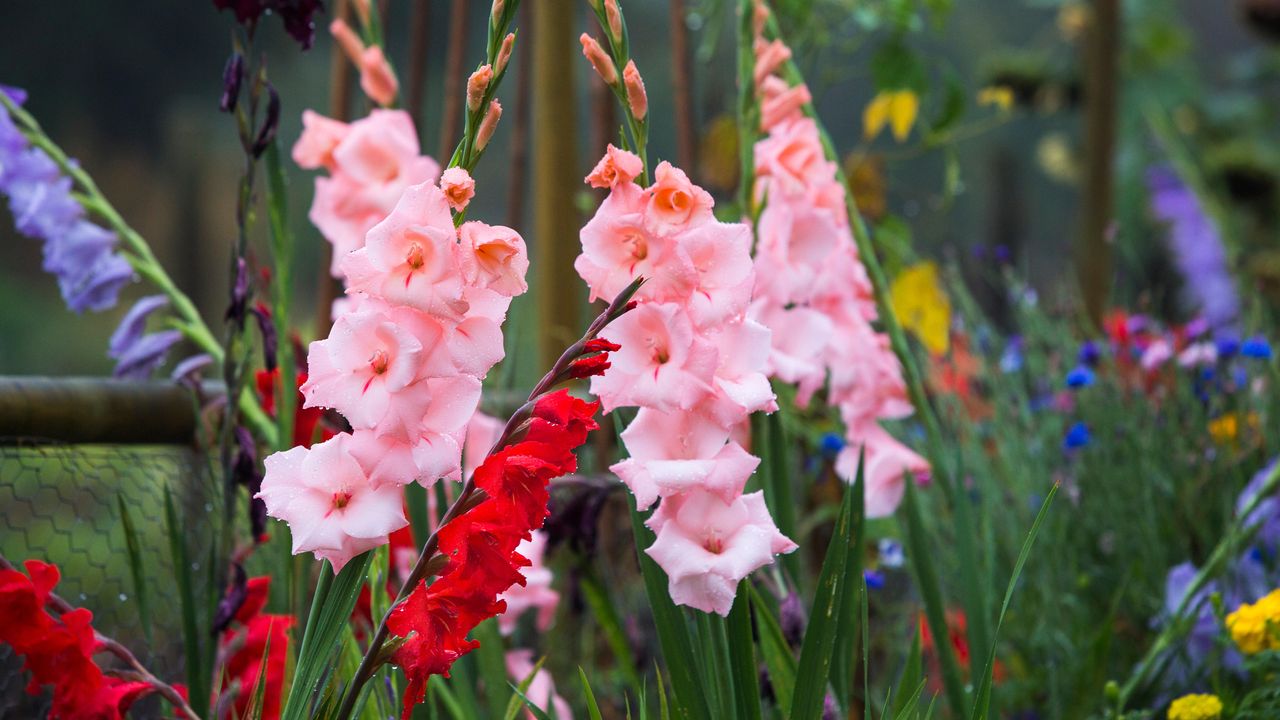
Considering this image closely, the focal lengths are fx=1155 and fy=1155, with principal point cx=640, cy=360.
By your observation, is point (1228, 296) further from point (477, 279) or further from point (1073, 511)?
point (477, 279)

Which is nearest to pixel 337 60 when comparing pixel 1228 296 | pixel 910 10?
pixel 910 10

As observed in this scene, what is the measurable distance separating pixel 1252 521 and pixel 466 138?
0.94 meters

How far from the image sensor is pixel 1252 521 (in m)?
1.12

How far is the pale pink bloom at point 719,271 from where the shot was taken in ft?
1.82

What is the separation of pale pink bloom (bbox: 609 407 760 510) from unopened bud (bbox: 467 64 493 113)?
0.17 m

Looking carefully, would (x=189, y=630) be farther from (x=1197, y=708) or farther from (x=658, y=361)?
(x=1197, y=708)

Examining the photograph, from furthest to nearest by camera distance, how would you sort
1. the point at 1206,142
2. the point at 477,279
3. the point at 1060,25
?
the point at 1206,142 < the point at 1060,25 < the point at 477,279

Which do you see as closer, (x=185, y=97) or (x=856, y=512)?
(x=856, y=512)

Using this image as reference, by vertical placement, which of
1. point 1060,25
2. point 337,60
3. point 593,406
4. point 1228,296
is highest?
point 1060,25

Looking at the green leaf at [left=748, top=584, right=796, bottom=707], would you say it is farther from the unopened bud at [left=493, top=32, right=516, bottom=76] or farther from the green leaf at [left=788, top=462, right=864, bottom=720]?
the unopened bud at [left=493, top=32, right=516, bottom=76]

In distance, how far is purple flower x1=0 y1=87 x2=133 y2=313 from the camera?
92cm

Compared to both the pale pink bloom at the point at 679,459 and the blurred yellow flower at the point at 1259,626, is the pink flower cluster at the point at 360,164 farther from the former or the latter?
the blurred yellow flower at the point at 1259,626

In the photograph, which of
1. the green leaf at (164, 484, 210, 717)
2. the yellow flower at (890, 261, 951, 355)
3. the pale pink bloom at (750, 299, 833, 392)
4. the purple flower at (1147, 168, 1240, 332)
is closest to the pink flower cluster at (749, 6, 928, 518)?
the pale pink bloom at (750, 299, 833, 392)

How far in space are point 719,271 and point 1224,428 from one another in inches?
40.1
